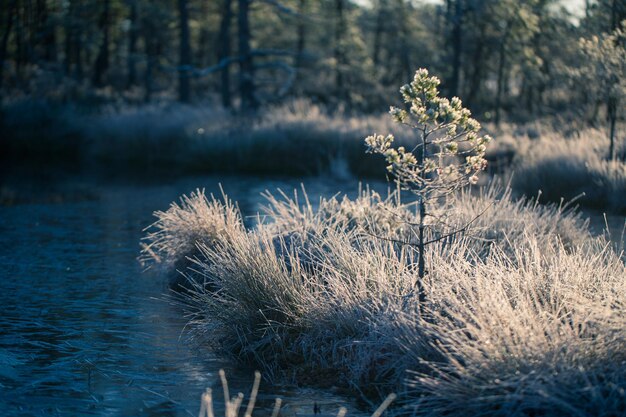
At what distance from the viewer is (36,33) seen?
43438mm

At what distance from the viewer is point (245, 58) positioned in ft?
80.1

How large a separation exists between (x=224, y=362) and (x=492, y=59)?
27.6m

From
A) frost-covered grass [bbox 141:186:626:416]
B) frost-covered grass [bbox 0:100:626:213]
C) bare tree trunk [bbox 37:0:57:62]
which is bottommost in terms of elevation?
frost-covered grass [bbox 141:186:626:416]

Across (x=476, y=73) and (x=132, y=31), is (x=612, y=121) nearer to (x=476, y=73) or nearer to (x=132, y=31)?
(x=476, y=73)

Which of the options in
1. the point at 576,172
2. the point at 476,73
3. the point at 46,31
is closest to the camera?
the point at 576,172

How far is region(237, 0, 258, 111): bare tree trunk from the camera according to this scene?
24.1 m

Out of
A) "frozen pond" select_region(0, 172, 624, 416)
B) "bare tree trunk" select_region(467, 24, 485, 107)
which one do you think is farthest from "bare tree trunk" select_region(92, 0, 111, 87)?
"frozen pond" select_region(0, 172, 624, 416)

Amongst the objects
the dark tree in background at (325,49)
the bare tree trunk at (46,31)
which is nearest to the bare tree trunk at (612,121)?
the dark tree in background at (325,49)

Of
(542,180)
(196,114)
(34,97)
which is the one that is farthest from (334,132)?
(34,97)

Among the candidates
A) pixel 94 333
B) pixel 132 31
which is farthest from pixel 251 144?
pixel 132 31

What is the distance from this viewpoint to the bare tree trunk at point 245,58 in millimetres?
24055

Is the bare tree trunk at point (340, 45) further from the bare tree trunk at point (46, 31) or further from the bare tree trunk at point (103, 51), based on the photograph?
the bare tree trunk at point (46, 31)

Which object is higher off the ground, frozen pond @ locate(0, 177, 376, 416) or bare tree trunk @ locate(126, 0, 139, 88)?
bare tree trunk @ locate(126, 0, 139, 88)

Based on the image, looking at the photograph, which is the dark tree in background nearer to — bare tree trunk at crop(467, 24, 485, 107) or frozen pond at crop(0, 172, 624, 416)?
bare tree trunk at crop(467, 24, 485, 107)
